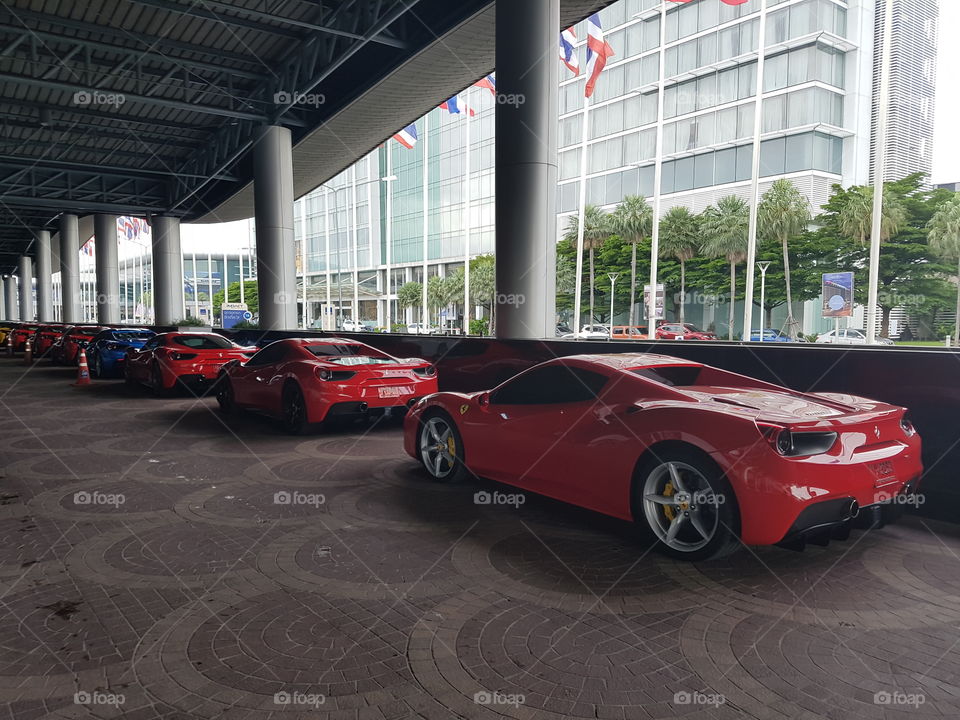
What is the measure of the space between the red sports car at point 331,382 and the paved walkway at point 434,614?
2665mm

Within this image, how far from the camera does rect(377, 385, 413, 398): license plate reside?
28.7ft

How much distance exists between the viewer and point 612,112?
62.3 meters

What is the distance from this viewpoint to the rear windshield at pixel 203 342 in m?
14.2

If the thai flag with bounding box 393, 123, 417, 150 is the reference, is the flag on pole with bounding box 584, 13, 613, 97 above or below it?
above

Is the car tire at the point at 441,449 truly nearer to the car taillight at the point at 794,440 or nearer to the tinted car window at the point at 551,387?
the tinted car window at the point at 551,387

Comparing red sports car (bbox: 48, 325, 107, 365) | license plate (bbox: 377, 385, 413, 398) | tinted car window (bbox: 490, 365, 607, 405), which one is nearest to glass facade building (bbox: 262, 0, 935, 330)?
red sports car (bbox: 48, 325, 107, 365)

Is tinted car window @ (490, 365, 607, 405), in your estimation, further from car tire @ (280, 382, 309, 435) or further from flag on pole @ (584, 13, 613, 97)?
flag on pole @ (584, 13, 613, 97)

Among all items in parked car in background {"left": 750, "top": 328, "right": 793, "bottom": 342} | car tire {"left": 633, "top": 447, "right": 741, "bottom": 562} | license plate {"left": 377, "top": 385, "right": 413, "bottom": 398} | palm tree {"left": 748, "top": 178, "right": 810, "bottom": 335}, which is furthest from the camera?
A: parked car in background {"left": 750, "top": 328, "right": 793, "bottom": 342}

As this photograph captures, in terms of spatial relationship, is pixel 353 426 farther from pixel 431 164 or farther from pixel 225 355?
pixel 431 164

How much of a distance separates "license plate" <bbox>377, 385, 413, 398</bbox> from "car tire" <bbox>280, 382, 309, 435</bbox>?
3.50ft

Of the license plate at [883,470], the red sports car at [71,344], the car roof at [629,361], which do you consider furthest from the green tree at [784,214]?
the license plate at [883,470]

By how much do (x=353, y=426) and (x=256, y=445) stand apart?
1.79m

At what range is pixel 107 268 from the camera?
41156 mm

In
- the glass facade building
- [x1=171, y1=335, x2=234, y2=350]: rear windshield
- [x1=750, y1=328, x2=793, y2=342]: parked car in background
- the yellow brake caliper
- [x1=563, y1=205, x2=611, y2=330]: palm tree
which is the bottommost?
[x1=750, y1=328, x2=793, y2=342]: parked car in background
